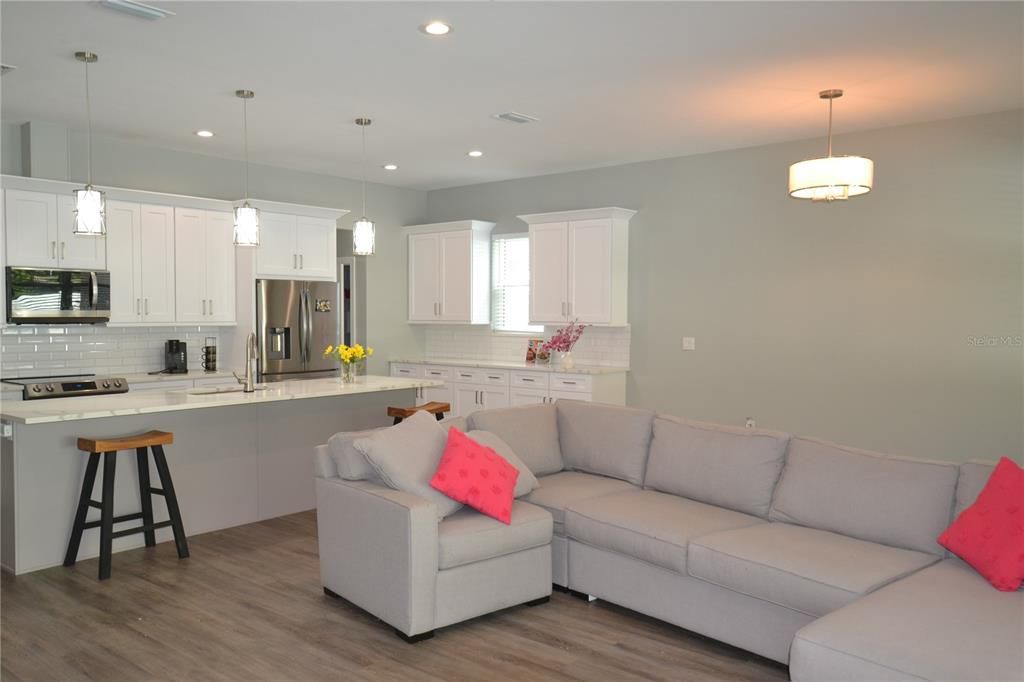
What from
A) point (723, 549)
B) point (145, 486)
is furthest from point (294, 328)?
point (723, 549)

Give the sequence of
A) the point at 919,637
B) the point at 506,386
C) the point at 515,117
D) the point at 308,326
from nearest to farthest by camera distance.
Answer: the point at 919,637 → the point at 515,117 → the point at 308,326 → the point at 506,386

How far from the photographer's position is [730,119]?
223 inches

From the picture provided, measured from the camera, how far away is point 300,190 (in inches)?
311

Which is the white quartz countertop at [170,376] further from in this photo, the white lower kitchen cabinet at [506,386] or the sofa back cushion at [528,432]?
the sofa back cushion at [528,432]

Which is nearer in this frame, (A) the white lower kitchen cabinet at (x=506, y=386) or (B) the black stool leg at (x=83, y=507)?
(B) the black stool leg at (x=83, y=507)

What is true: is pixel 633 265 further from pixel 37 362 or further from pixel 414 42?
pixel 37 362

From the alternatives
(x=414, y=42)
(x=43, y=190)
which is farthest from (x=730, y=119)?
(x=43, y=190)

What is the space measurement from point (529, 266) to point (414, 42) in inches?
156

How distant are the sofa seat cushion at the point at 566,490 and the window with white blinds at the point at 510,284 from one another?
12.6 feet

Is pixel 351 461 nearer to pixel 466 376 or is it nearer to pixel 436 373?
pixel 466 376

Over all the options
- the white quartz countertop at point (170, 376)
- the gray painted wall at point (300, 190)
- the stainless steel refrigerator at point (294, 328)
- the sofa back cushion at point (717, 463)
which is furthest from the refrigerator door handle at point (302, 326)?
the sofa back cushion at point (717, 463)

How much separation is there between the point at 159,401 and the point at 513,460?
2.14 meters

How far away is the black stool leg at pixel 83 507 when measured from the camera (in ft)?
14.5

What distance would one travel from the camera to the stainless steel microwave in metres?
5.71
